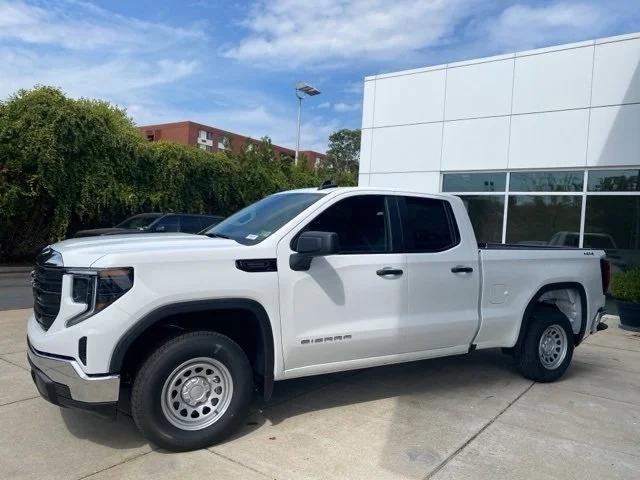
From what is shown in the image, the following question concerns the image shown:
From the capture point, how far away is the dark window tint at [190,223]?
13938mm

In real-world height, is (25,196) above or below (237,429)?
above

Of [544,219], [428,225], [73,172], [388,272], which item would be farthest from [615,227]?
[73,172]

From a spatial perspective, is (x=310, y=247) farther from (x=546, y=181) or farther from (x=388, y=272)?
(x=546, y=181)

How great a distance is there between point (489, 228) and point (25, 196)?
38.4ft

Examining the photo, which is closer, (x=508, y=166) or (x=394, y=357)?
(x=394, y=357)

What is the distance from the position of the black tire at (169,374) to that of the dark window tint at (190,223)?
10.4 m

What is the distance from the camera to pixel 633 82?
34.2 feet

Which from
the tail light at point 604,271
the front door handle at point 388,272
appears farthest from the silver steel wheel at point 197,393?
the tail light at point 604,271

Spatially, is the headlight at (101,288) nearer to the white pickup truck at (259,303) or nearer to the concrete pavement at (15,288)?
the white pickup truck at (259,303)

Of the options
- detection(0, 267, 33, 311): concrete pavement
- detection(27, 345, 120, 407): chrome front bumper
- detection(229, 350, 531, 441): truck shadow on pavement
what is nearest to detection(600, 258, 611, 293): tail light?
detection(229, 350, 531, 441): truck shadow on pavement

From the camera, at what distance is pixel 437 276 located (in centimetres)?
482

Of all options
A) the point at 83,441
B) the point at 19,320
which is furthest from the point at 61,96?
the point at 83,441

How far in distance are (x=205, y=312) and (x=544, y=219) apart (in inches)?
379

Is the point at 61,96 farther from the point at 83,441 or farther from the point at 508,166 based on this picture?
the point at 83,441
